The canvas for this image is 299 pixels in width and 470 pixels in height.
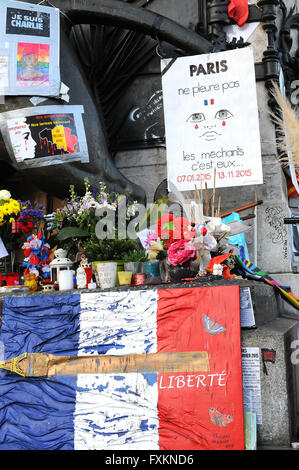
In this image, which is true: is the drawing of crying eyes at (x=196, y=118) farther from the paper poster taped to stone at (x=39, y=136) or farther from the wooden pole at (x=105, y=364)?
the wooden pole at (x=105, y=364)

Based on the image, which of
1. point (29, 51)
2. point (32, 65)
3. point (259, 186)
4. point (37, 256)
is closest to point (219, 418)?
point (37, 256)

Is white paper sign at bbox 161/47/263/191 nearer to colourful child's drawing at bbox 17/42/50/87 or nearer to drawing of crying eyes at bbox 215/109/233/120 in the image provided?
drawing of crying eyes at bbox 215/109/233/120

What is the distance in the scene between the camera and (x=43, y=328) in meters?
4.71

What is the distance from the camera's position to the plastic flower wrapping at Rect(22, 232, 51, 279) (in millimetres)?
5871

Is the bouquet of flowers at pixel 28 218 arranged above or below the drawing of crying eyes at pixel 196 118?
below

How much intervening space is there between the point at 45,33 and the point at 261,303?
4.28m

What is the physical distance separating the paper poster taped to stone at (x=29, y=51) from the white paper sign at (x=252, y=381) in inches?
157

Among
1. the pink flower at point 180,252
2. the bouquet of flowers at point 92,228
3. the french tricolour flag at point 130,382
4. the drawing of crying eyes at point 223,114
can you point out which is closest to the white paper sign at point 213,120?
the drawing of crying eyes at point 223,114

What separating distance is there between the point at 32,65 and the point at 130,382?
4103 mm

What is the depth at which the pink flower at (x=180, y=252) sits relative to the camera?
4711 mm

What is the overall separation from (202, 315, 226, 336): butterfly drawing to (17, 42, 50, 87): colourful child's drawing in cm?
376

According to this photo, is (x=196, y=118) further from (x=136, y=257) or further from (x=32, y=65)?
(x=136, y=257)

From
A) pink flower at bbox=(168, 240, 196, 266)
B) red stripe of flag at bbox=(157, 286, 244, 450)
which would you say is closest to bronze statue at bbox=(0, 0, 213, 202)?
pink flower at bbox=(168, 240, 196, 266)

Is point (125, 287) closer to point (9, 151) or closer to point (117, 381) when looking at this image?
point (117, 381)
